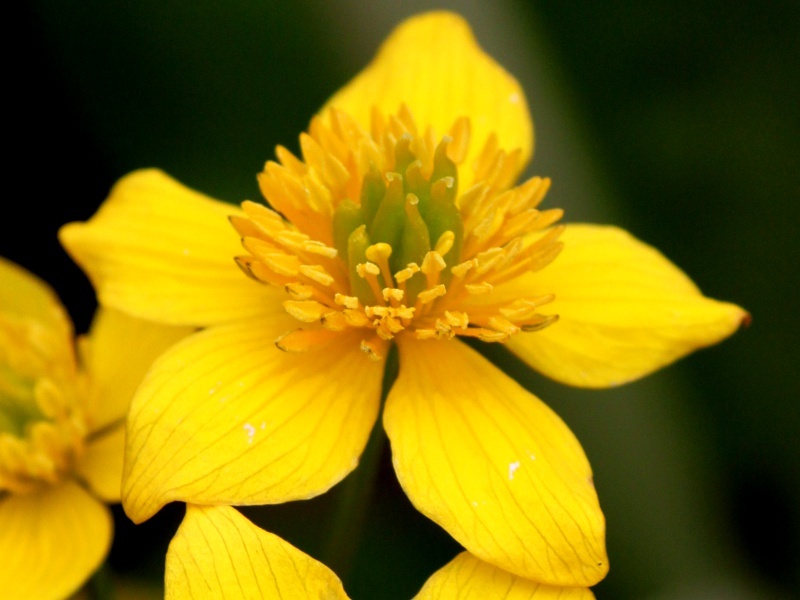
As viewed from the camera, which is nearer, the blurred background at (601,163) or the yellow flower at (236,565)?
the yellow flower at (236,565)

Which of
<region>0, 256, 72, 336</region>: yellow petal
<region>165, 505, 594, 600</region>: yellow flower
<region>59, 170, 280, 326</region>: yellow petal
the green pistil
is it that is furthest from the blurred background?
<region>165, 505, 594, 600</region>: yellow flower

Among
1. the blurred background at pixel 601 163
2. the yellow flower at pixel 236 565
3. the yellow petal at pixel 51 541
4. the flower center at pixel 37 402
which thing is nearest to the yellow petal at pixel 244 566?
the yellow flower at pixel 236 565

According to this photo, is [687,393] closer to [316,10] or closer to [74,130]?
[316,10]

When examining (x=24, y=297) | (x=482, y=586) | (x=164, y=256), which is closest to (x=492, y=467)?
(x=482, y=586)

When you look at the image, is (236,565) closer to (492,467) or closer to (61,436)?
(492,467)

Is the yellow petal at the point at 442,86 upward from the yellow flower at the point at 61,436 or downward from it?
upward

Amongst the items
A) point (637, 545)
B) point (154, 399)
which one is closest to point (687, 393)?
point (637, 545)

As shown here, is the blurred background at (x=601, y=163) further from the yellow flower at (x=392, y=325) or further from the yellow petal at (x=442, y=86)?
the yellow flower at (x=392, y=325)
